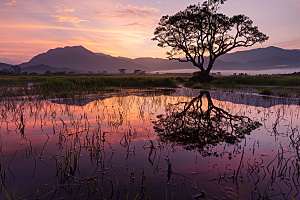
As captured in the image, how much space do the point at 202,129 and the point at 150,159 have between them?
295 cm

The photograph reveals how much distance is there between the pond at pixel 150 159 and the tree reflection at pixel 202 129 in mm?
33

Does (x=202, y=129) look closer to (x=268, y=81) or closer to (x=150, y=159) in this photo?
(x=150, y=159)

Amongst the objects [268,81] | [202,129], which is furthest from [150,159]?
[268,81]

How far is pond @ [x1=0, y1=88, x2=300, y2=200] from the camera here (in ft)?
9.84

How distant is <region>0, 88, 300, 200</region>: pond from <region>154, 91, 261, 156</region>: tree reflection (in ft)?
0.11

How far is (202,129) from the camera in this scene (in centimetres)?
625

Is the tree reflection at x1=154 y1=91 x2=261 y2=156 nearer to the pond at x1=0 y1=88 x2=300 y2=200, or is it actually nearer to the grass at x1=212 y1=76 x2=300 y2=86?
the pond at x1=0 y1=88 x2=300 y2=200

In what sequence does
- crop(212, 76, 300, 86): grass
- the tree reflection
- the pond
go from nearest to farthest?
1. the pond
2. the tree reflection
3. crop(212, 76, 300, 86): grass

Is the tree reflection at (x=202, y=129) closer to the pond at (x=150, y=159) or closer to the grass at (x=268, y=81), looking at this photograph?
the pond at (x=150, y=159)

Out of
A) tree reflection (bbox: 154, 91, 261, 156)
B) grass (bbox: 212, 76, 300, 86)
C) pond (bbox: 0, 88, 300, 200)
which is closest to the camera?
pond (bbox: 0, 88, 300, 200)

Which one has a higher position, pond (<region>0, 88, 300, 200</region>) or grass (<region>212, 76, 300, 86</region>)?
grass (<region>212, 76, 300, 86</region>)

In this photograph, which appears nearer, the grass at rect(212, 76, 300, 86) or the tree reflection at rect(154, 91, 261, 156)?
the tree reflection at rect(154, 91, 261, 156)

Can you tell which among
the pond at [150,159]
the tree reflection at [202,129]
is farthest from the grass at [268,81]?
the tree reflection at [202,129]

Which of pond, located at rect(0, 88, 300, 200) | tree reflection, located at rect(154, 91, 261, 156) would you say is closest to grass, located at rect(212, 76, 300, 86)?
pond, located at rect(0, 88, 300, 200)
